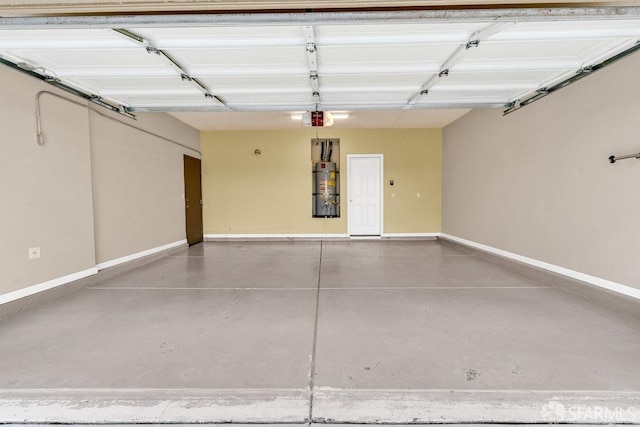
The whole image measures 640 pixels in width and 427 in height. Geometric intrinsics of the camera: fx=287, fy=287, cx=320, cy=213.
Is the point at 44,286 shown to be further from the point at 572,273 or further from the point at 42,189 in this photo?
the point at 572,273

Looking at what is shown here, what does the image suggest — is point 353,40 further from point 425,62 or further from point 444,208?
point 444,208

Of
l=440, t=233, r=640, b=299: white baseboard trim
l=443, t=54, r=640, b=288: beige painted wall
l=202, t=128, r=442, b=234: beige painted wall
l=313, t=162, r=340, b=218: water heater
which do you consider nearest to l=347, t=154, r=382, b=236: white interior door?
l=202, t=128, r=442, b=234: beige painted wall

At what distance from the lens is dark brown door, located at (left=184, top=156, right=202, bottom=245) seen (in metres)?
6.40

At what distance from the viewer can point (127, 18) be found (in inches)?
65.6

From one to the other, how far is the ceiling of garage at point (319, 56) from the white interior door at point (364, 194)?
3.23 m

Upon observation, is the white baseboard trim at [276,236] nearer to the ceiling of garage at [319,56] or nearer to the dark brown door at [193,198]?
the dark brown door at [193,198]

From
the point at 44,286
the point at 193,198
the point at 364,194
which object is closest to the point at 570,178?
the point at 364,194

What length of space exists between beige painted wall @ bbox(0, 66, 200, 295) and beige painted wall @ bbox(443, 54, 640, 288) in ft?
18.8

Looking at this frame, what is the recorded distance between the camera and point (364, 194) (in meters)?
7.22

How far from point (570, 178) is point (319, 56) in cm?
313

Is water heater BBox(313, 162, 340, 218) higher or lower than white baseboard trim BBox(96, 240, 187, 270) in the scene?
higher

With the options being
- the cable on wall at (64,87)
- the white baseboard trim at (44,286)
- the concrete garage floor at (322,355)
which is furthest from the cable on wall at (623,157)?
the white baseboard trim at (44,286)

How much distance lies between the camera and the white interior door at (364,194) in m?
7.17

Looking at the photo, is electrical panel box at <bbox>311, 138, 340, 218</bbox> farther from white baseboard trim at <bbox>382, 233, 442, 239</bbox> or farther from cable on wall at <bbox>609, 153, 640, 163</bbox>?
cable on wall at <bbox>609, 153, 640, 163</bbox>
